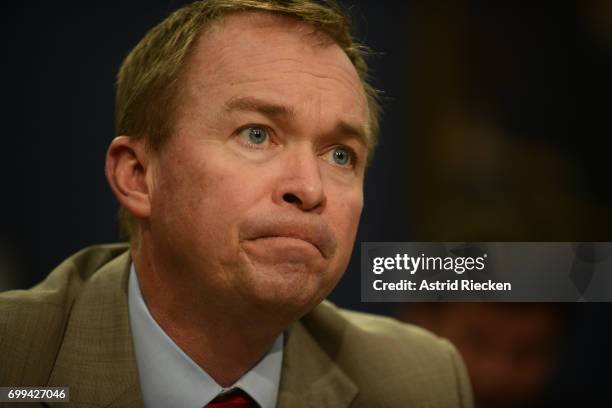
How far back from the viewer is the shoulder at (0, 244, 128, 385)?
1.37 meters

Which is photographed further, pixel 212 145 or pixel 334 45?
pixel 334 45

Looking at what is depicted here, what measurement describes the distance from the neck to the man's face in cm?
4

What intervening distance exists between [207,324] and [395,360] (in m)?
0.55

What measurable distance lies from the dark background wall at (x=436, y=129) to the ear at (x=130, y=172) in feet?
1.29

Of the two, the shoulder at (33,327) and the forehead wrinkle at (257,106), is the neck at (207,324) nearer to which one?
the shoulder at (33,327)

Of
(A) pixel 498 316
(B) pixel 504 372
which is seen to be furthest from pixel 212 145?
(B) pixel 504 372

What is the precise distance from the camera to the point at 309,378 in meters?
1.59

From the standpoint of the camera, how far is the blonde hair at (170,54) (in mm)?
1414

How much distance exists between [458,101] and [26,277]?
125cm

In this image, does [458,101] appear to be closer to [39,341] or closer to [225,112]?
[225,112]

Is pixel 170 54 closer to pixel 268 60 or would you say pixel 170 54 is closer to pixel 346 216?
pixel 268 60

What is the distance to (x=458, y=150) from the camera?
6.13 ft

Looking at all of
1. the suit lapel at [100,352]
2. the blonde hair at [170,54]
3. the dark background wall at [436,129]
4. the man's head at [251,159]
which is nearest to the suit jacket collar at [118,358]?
the suit lapel at [100,352]

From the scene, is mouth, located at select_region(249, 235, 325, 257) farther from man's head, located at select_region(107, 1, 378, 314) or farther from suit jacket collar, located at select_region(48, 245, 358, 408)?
suit jacket collar, located at select_region(48, 245, 358, 408)
